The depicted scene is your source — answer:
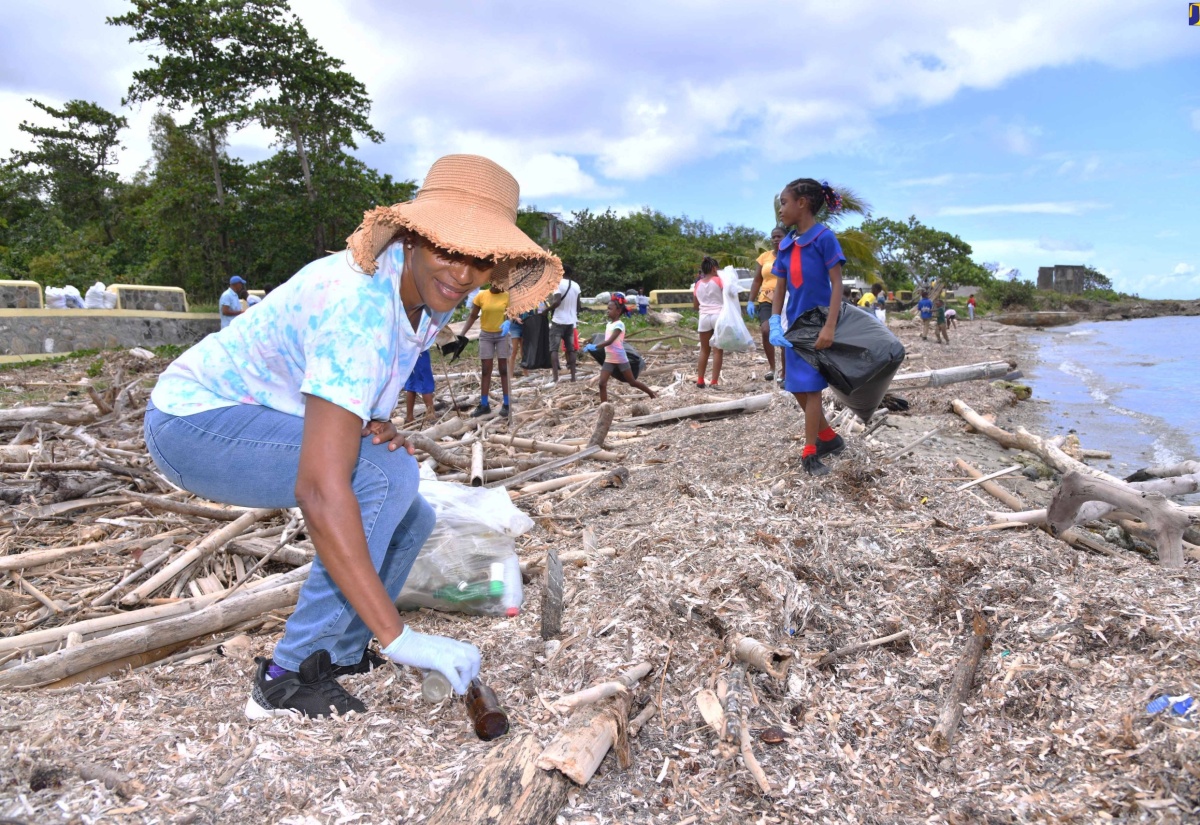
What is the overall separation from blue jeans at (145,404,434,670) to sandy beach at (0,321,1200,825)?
0.95ft

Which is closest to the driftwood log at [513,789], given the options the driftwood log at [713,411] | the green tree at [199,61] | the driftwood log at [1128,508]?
the driftwood log at [1128,508]

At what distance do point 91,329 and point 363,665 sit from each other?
15.1 metres

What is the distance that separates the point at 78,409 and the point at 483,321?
13.5ft

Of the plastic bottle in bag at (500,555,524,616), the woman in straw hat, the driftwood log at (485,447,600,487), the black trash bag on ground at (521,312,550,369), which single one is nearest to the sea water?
the driftwood log at (485,447,600,487)

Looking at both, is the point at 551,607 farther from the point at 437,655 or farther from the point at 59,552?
the point at 59,552

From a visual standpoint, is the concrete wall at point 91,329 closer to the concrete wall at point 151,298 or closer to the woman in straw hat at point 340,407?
the concrete wall at point 151,298

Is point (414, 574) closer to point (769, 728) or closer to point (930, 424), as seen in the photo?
point (769, 728)

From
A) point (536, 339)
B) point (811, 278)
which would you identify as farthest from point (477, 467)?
point (536, 339)

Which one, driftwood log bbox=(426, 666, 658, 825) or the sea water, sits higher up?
driftwood log bbox=(426, 666, 658, 825)

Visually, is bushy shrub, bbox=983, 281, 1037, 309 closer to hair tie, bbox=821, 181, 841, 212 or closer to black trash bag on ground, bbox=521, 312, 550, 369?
black trash bag on ground, bbox=521, 312, 550, 369

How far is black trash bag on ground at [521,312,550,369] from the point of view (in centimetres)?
1022


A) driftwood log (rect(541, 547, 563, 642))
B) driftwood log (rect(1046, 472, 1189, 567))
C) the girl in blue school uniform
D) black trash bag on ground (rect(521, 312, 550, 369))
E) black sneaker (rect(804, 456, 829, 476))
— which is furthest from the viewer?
black trash bag on ground (rect(521, 312, 550, 369))

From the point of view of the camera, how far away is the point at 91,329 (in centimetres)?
1431

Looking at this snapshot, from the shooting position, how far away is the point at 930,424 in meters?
7.30
